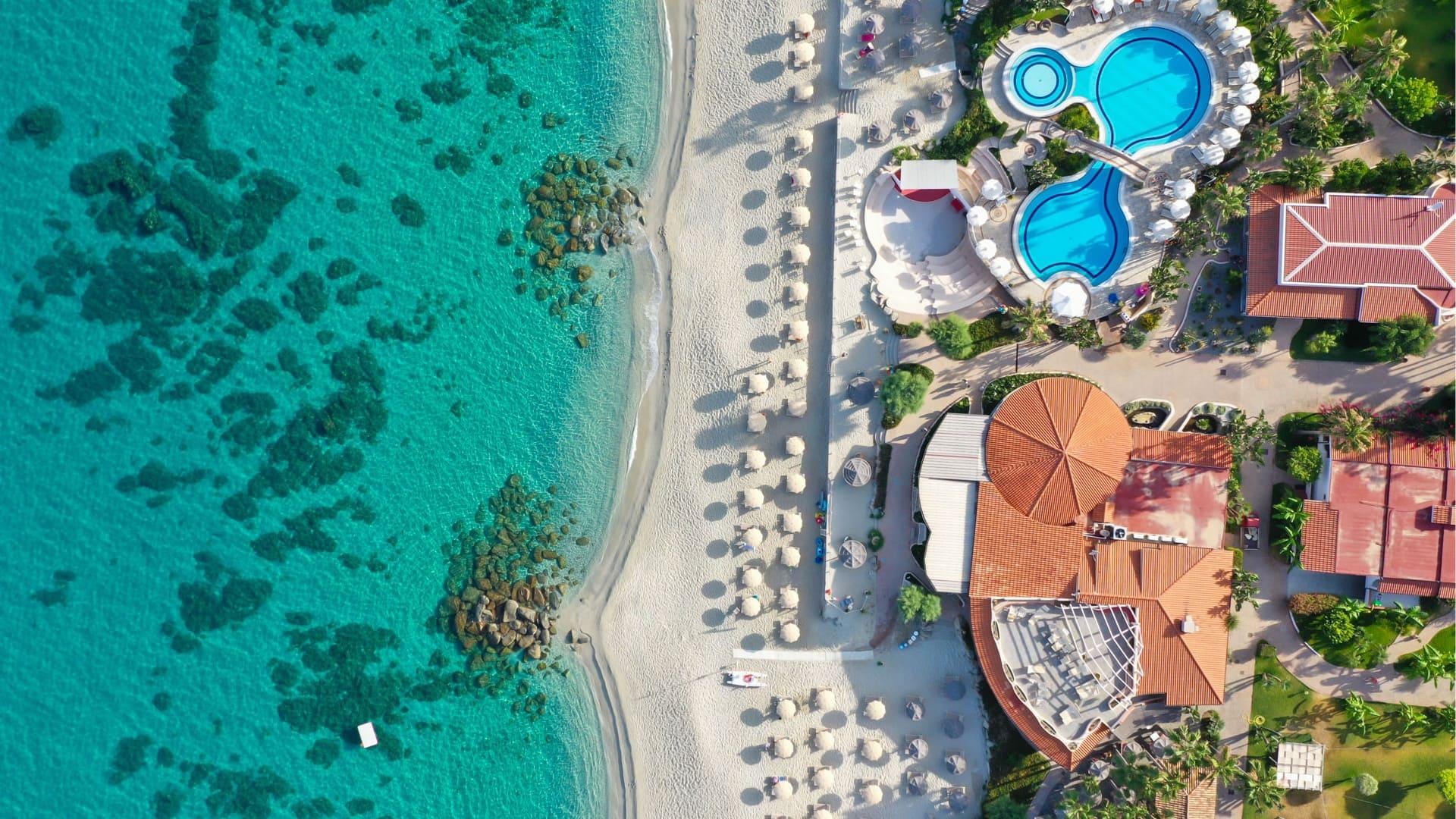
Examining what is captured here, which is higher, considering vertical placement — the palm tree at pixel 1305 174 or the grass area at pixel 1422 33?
the grass area at pixel 1422 33

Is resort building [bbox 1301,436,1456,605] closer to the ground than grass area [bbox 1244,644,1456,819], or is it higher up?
higher up

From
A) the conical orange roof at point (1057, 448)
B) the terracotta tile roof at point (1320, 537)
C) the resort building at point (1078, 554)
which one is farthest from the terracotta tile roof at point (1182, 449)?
the terracotta tile roof at point (1320, 537)

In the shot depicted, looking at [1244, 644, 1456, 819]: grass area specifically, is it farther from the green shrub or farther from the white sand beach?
the white sand beach

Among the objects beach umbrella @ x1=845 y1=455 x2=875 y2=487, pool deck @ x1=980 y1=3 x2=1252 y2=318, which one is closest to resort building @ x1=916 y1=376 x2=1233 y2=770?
beach umbrella @ x1=845 y1=455 x2=875 y2=487

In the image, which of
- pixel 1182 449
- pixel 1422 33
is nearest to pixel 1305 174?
pixel 1422 33

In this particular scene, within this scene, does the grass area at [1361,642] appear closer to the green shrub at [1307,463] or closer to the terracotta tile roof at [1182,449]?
the green shrub at [1307,463]

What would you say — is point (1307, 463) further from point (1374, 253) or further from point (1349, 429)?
point (1374, 253)
